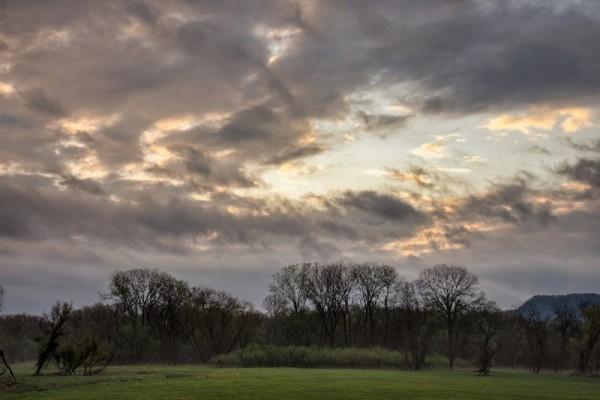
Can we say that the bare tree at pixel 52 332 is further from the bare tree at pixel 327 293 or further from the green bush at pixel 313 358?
the bare tree at pixel 327 293

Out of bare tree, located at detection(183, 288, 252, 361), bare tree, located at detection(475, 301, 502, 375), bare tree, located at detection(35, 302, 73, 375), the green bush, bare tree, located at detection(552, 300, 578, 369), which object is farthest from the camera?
bare tree, located at detection(183, 288, 252, 361)

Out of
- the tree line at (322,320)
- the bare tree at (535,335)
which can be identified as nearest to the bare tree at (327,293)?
the tree line at (322,320)

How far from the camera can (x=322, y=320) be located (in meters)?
129

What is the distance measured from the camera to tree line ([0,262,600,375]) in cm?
12031

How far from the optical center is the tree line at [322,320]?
395 feet

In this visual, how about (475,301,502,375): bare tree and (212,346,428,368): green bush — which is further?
(212,346,428,368): green bush

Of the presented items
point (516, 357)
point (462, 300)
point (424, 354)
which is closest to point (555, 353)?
point (516, 357)

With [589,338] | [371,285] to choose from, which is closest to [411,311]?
[371,285]

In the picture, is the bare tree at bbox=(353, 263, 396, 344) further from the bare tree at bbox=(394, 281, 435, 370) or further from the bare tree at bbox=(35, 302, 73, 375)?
the bare tree at bbox=(35, 302, 73, 375)

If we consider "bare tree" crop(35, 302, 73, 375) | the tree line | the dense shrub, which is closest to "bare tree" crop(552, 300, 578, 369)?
the tree line

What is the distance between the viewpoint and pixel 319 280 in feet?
433

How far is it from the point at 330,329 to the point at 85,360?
238ft

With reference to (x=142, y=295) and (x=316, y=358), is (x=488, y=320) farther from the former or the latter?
(x=142, y=295)

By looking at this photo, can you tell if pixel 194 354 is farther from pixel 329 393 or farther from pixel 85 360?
pixel 329 393
